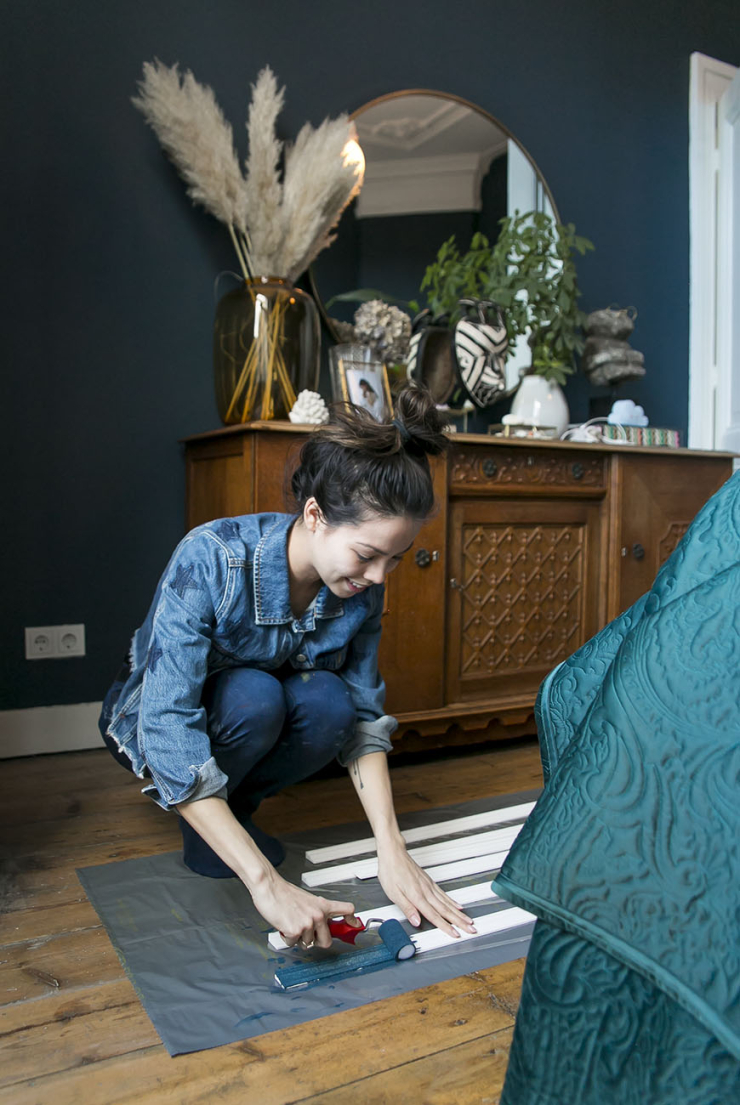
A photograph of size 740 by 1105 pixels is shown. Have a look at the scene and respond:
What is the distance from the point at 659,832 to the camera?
48 centimetres

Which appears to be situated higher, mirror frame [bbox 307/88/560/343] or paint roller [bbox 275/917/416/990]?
mirror frame [bbox 307/88/560/343]

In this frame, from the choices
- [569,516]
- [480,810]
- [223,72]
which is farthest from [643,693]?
[223,72]

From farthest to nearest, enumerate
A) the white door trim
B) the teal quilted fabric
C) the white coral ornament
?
the white door trim < the white coral ornament < the teal quilted fabric

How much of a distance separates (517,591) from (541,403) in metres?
0.65

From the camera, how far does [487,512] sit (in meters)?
2.26

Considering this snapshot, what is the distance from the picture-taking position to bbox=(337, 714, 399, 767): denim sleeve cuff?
1467 millimetres

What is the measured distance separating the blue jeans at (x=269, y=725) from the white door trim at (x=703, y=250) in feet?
7.98

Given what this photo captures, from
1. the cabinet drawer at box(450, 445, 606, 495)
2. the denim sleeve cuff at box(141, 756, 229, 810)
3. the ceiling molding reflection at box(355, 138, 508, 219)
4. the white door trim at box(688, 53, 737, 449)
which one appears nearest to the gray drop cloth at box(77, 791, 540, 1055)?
the denim sleeve cuff at box(141, 756, 229, 810)

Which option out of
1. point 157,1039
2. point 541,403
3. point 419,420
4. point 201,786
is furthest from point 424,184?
point 157,1039

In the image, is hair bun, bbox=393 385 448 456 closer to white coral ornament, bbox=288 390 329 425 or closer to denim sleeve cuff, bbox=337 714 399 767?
denim sleeve cuff, bbox=337 714 399 767

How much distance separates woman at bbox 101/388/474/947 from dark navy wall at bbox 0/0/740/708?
0.76 meters

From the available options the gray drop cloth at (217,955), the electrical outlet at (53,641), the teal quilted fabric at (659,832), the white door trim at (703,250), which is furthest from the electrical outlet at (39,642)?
the white door trim at (703,250)

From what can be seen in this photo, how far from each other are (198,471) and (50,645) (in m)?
0.59

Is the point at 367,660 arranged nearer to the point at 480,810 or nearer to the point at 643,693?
the point at 480,810
